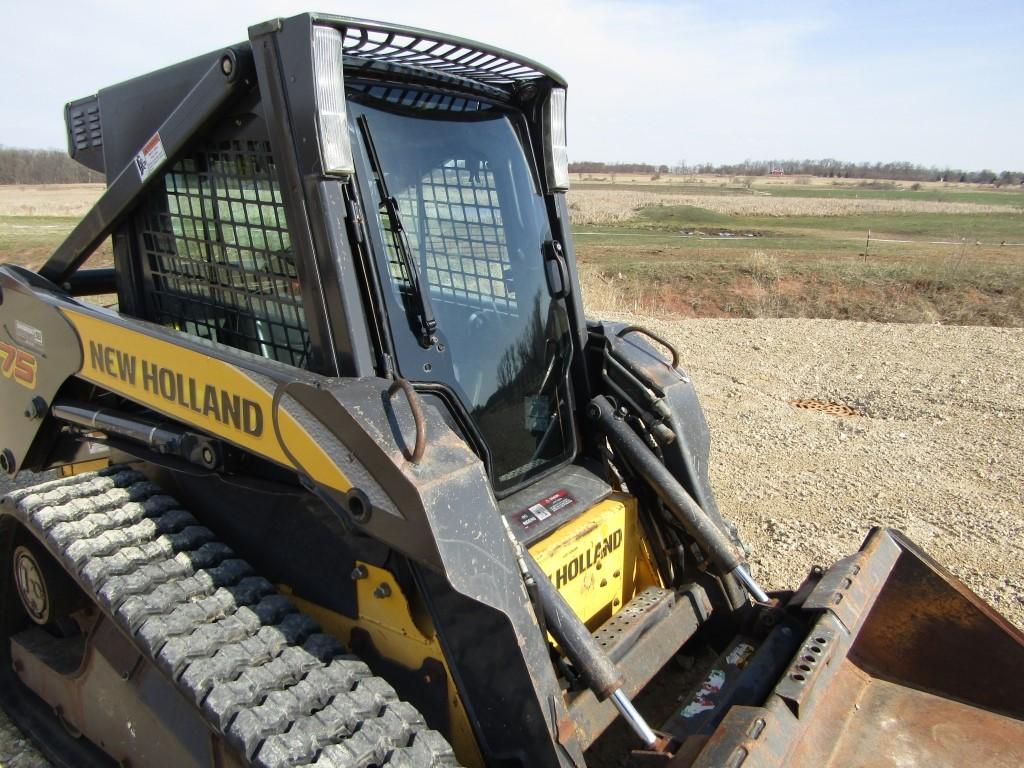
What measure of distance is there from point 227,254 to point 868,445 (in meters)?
5.38

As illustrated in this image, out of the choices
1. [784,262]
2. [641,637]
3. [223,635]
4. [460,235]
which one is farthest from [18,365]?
[784,262]

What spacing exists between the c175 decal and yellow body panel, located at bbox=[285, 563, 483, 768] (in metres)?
1.70

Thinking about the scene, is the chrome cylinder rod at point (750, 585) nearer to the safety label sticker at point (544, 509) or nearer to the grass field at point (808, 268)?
the safety label sticker at point (544, 509)

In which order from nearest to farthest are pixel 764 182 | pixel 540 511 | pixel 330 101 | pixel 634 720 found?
pixel 330 101 → pixel 634 720 → pixel 540 511 → pixel 764 182

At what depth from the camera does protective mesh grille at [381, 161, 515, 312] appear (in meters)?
2.56

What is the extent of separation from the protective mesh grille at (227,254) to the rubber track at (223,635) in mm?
618

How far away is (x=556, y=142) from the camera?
3.05 m

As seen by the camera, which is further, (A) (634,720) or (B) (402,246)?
(B) (402,246)

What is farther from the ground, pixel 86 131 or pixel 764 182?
pixel 86 131

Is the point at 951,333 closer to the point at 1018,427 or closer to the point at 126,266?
the point at 1018,427

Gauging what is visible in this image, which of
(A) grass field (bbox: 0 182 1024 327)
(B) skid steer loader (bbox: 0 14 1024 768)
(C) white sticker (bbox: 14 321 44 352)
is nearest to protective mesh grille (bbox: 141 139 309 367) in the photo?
(B) skid steer loader (bbox: 0 14 1024 768)

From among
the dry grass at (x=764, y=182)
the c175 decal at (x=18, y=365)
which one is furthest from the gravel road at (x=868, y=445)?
the dry grass at (x=764, y=182)

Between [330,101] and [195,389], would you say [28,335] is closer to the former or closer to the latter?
[195,389]

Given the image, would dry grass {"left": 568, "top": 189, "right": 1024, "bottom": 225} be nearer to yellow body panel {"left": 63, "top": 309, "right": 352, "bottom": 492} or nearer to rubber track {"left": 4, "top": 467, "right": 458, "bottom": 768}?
yellow body panel {"left": 63, "top": 309, "right": 352, "bottom": 492}
